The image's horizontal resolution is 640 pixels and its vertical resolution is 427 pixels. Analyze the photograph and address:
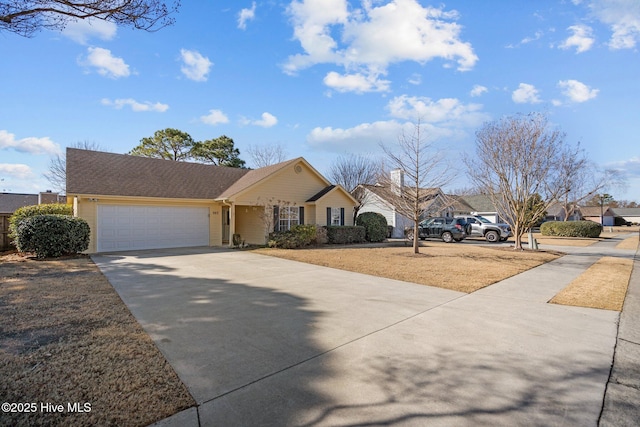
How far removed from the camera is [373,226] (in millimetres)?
21062

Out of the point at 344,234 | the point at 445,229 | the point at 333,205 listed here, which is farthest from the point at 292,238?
the point at 445,229

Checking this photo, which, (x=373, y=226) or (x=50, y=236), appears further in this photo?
(x=373, y=226)

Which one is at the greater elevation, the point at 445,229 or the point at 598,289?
the point at 445,229

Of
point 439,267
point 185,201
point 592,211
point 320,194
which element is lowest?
point 439,267

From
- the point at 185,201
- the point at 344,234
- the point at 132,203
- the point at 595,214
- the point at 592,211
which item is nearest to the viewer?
the point at 132,203

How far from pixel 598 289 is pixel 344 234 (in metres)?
13.1

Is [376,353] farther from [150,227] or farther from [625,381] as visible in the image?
[150,227]

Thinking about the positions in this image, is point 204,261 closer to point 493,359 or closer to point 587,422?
point 493,359

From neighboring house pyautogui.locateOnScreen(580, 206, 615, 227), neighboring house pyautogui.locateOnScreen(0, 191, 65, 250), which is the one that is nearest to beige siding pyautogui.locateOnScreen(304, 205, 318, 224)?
neighboring house pyautogui.locateOnScreen(0, 191, 65, 250)

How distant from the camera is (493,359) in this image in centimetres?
371

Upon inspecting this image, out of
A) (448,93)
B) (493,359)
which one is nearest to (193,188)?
(448,93)

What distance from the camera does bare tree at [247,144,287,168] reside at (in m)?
32.9

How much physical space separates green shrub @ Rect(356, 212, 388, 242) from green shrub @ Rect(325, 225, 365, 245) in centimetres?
60

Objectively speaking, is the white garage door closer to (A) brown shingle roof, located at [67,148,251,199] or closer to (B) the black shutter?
(A) brown shingle roof, located at [67,148,251,199]
